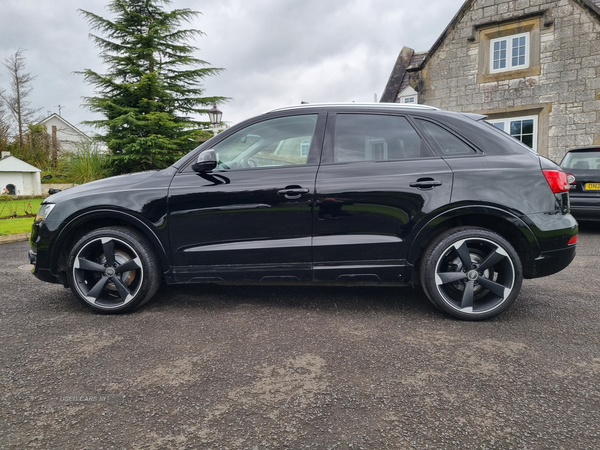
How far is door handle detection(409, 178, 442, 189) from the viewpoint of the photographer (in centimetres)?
308

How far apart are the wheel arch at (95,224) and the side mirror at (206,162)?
0.64 metres

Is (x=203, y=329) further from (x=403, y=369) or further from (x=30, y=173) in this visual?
(x=30, y=173)

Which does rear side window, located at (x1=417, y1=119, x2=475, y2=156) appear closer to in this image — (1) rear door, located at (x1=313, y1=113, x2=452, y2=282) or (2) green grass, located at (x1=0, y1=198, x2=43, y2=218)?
(1) rear door, located at (x1=313, y1=113, x2=452, y2=282)

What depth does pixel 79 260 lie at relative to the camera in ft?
10.7

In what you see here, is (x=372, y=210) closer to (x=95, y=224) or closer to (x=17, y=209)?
(x=95, y=224)

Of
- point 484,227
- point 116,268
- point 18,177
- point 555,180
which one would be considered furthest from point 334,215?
point 18,177

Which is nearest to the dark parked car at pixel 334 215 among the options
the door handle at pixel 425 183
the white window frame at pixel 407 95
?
the door handle at pixel 425 183

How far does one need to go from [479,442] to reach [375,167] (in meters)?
2.06

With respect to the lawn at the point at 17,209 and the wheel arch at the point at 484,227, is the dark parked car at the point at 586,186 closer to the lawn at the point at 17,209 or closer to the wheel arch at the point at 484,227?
the wheel arch at the point at 484,227

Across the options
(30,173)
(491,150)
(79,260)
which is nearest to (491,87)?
(491,150)

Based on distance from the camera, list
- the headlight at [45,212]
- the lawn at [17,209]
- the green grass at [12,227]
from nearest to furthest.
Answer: the headlight at [45,212], the green grass at [12,227], the lawn at [17,209]

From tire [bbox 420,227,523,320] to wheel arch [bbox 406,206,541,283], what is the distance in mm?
82

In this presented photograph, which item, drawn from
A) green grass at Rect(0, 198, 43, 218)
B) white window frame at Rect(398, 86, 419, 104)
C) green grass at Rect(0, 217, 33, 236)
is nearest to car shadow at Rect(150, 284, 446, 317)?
green grass at Rect(0, 217, 33, 236)

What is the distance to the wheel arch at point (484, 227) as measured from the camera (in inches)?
119
